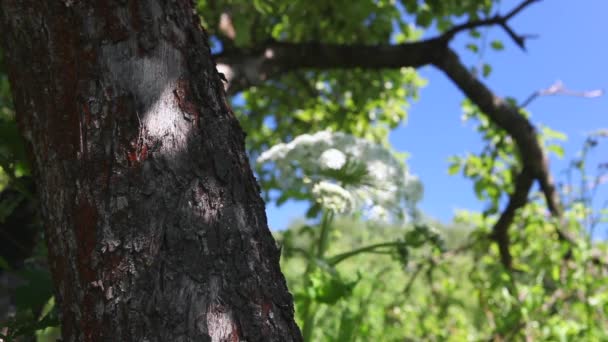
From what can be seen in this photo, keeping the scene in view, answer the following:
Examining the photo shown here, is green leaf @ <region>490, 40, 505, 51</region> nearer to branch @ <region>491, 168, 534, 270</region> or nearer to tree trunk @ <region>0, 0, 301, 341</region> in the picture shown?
branch @ <region>491, 168, 534, 270</region>

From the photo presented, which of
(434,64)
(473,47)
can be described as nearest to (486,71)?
(473,47)

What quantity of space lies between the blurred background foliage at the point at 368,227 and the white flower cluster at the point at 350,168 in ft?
0.05

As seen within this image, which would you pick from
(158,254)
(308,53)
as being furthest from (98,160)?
(308,53)

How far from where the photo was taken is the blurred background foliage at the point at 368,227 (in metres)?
2.01

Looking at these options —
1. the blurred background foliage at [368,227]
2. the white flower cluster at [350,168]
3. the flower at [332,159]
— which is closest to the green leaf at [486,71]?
the blurred background foliage at [368,227]

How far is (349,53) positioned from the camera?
13.2 ft

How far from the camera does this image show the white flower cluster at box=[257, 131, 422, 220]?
241cm

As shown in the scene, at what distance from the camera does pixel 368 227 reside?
517cm

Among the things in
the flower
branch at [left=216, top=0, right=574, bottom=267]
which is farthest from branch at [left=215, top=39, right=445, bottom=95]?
the flower

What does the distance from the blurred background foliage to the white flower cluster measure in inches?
0.6

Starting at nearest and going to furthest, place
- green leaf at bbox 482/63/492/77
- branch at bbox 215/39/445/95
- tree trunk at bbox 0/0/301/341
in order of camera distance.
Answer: tree trunk at bbox 0/0/301/341 < branch at bbox 215/39/445/95 < green leaf at bbox 482/63/492/77

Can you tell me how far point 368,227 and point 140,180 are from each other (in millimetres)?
4321

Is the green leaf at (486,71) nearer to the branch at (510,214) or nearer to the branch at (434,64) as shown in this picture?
the branch at (434,64)

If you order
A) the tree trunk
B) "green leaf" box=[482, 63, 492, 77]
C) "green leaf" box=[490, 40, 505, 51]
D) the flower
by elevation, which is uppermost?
"green leaf" box=[490, 40, 505, 51]
